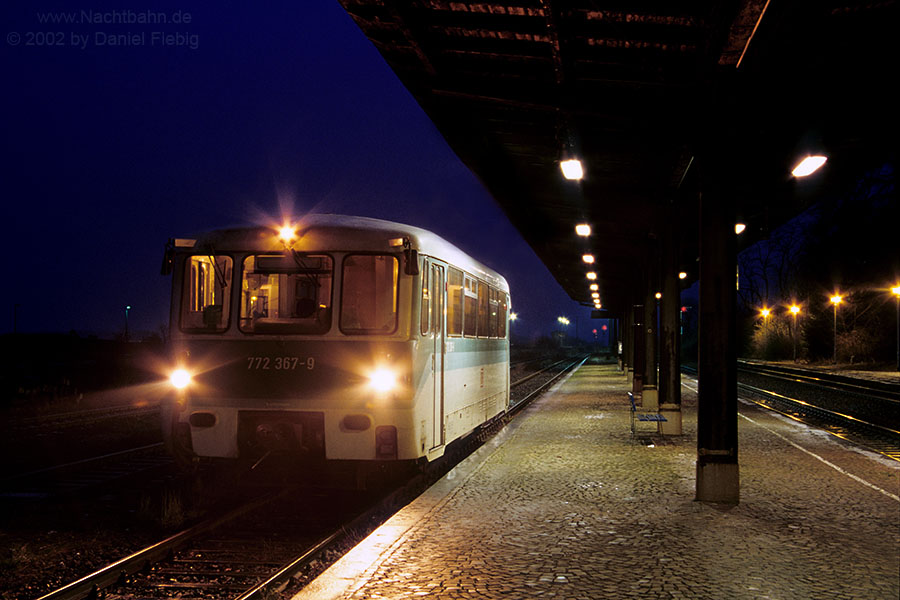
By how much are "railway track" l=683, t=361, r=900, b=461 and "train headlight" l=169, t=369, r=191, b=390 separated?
10.5 metres

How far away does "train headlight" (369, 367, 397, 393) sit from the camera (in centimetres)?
866

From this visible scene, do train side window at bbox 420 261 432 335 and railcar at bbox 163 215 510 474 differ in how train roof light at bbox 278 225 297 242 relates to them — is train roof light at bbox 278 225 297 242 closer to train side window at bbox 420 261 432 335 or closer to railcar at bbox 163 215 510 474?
railcar at bbox 163 215 510 474

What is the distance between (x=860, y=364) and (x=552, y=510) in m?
50.3

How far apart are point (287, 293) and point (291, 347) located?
0.69m

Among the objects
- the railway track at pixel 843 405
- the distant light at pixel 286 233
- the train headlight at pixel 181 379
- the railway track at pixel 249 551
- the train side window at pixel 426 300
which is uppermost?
the distant light at pixel 286 233

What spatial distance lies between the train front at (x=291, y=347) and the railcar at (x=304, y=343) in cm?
1

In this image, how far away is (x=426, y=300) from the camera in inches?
367

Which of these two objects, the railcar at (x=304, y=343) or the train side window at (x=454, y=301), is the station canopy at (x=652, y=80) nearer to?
the train side window at (x=454, y=301)

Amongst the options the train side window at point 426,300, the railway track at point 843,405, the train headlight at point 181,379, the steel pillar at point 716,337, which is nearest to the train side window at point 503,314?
the train side window at point 426,300

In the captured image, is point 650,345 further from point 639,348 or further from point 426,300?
point 426,300

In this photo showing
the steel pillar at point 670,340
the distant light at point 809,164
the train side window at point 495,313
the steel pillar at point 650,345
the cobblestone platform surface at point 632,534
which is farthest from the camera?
the steel pillar at point 650,345

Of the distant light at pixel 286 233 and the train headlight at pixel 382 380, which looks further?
the distant light at pixel 286 233

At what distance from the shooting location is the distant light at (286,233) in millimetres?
9078

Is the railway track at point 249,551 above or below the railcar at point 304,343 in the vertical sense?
below
